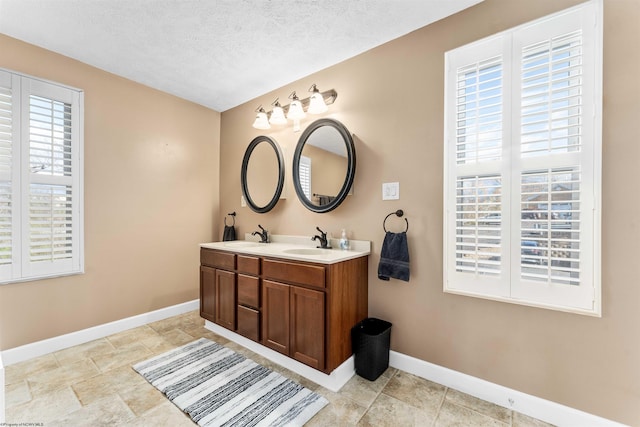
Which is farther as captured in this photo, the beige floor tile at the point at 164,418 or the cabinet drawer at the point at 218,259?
the cabinet drawer at the point at 218,259

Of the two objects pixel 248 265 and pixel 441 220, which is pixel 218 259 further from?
pixel 441 220

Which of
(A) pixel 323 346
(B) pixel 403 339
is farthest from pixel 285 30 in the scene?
(B) pixel 403 339

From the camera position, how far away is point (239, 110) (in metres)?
3.46

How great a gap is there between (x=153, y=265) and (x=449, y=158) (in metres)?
3.06

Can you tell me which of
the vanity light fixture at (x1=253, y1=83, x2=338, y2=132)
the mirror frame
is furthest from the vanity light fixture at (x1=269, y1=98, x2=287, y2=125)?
the mirror frame

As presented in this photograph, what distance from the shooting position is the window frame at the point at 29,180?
87.6 inches

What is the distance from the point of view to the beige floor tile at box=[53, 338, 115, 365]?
2.29 m

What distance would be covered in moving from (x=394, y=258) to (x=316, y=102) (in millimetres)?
1468

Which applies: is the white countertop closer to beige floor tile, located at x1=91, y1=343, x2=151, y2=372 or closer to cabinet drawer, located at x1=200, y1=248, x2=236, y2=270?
cabinet drawer, located at x1=200, y1=248, x2=236, y2=270

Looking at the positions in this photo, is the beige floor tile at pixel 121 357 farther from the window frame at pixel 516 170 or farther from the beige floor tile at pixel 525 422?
the beige floor tile at pixel 525 422

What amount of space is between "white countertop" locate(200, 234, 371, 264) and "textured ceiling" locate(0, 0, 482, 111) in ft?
5.24

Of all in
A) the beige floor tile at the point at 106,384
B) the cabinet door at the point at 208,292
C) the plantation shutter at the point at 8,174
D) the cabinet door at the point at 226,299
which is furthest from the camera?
the cabinet door at the point at 208,292

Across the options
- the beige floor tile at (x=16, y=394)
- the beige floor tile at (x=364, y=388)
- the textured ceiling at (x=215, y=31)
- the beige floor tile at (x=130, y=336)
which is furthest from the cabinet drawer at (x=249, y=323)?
the textured ceiling at (x=215, y=31)

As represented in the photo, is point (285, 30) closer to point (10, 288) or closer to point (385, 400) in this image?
point (385, 400)
